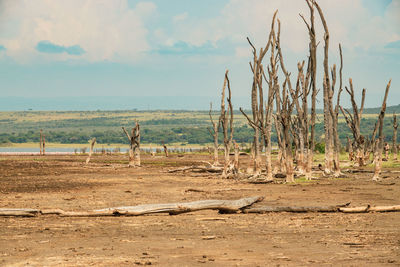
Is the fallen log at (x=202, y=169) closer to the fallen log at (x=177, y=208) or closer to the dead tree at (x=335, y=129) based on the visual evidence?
the dead tree at (x=335, y=129)

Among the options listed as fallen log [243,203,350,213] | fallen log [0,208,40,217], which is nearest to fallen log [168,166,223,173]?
fallen log [243,203,350,213]

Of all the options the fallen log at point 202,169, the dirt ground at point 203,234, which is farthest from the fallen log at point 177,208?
the fallen log at point 202,169

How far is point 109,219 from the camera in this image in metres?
15.5

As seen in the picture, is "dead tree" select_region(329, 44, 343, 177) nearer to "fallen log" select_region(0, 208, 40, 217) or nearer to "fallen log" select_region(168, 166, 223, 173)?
"fallen log" select_region(168, 166, 223, 173)

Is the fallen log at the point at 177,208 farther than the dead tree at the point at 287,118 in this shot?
No

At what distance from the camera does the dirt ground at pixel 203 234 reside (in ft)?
35.7

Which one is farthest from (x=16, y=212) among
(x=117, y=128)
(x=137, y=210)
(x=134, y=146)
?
(x=117, y=128)

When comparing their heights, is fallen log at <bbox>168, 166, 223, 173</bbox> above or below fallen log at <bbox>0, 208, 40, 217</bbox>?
below

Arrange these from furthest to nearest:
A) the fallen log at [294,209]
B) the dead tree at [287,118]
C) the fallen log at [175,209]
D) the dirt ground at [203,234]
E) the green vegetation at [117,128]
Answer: the green vegetation at [117,128] → the dead tree at [287,118] → the fallen log at [294,209] → the fallen log at [175,209] → the dirt ground at [203,234]

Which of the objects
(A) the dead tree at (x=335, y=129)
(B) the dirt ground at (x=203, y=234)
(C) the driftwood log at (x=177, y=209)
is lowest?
(B) the dirt ground at (x=203, y=234)

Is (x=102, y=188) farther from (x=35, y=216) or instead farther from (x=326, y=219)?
(x=326, y=219)

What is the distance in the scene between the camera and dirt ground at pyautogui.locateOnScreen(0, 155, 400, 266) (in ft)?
35.7

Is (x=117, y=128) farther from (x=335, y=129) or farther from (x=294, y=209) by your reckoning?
(x=294, y=209)

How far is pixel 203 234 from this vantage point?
13492mm
